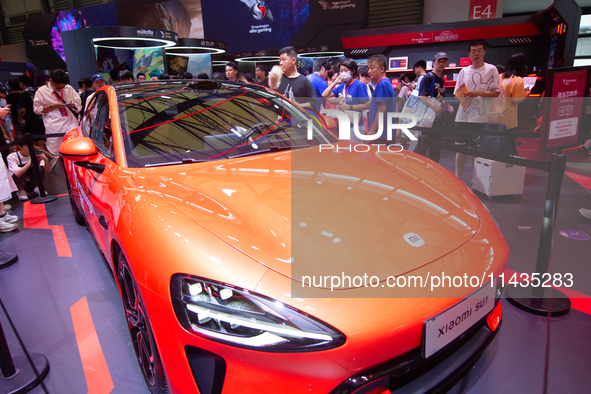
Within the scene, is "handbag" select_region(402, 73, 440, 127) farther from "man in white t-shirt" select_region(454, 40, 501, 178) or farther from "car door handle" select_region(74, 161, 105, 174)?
"car door handle" select_region(74, 161, 105, 174)

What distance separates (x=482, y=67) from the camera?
12.7 ft

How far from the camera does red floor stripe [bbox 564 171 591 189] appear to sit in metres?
4.39

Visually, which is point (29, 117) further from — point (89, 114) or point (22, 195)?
point (89, 114)

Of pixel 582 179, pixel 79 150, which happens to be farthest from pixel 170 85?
pixel 582 179

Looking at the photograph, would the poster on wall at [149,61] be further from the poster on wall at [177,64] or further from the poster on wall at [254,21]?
the poster on wall at [254,21]

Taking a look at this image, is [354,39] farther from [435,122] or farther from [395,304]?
[395,304]

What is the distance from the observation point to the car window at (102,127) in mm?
1925

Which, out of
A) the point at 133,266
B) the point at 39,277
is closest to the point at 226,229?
the point at 133,266

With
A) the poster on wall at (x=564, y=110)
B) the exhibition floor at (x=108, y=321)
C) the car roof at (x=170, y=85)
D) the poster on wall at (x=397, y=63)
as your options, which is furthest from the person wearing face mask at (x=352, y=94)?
the poster on wall at (x=397, y=63)

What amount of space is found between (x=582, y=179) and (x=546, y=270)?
11.5 feet

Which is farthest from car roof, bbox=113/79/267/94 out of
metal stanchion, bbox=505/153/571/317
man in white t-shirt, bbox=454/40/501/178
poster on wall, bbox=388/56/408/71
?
poster on wall, bbox=388/56/408/71

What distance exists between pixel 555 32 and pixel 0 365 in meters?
12.8

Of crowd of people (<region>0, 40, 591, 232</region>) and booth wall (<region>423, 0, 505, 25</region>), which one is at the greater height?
booth wall (<region>423, 0, 505, 25</region>)

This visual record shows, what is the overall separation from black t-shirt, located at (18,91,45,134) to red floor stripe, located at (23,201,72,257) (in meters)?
1.41
